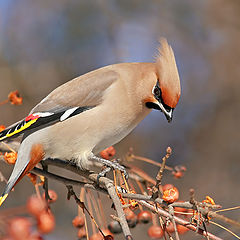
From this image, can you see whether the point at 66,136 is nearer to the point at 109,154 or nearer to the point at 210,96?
the point at 109,154

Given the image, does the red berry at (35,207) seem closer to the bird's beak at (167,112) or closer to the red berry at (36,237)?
the red berry at (36,237)

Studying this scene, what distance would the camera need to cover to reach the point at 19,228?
4.31 ft

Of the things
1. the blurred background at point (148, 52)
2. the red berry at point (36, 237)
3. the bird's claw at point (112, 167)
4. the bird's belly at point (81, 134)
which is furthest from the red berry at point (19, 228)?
the blurred background at point (148, 52)

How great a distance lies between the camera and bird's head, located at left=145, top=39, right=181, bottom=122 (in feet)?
8.53

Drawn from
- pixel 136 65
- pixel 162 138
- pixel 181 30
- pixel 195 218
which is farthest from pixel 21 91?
pixel 195 218

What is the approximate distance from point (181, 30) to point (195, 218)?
4.33 m

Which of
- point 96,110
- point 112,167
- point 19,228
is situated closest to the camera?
point 19,228

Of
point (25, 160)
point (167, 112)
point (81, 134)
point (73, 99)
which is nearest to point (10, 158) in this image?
point (25, 160)

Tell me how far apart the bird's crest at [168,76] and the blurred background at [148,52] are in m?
2.40

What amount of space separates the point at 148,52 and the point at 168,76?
2409 millimetres

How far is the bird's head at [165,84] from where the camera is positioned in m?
2.60

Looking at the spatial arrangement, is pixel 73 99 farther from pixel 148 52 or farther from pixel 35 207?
pixel 148 52

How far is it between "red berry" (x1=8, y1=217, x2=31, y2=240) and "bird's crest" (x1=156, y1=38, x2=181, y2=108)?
55.5 inches

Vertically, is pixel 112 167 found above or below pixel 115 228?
above
